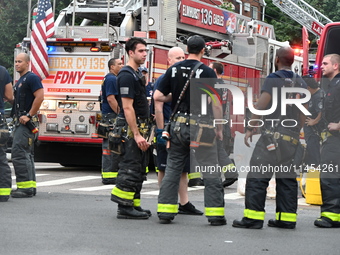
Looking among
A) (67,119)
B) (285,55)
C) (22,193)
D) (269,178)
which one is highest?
(285,55)

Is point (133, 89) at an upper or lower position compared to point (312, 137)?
upper

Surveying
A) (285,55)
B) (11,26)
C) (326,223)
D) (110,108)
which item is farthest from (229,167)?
(11,26)

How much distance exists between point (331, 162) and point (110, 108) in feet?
16.9

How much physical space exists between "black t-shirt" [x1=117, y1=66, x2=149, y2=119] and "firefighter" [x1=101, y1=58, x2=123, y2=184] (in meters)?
3.69

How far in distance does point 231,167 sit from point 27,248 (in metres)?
5.90

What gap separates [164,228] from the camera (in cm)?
840

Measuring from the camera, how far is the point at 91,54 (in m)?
15.4

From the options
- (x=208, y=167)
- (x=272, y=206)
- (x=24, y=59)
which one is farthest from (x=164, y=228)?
(x=24, y=59)

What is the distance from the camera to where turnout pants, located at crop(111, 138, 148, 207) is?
893 cm

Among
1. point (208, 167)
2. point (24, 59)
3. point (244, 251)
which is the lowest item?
point (244, 251)

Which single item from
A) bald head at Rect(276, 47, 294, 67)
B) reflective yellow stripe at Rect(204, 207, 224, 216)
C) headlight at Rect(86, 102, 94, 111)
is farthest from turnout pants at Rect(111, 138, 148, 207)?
headlight at Rect(86, 102, 94, 111)

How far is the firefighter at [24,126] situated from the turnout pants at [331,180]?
3888mm

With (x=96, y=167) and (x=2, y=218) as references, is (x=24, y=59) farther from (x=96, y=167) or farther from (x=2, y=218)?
(x=96, y=167)

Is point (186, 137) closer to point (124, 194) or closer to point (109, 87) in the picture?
point (124, 194)
